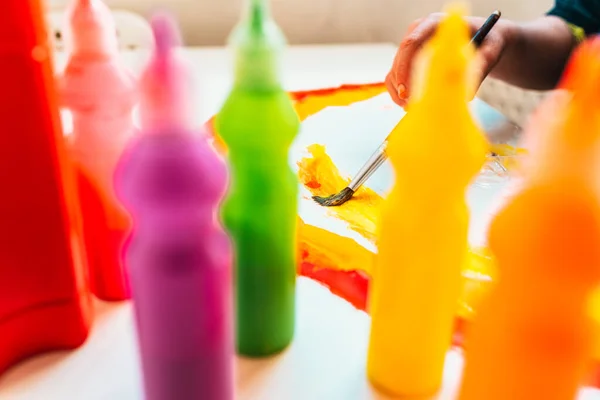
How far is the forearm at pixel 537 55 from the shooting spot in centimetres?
64

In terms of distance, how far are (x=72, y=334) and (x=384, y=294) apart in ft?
0.51

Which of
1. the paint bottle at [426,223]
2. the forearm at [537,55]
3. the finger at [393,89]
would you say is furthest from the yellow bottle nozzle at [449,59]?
the forearm at [537,55]

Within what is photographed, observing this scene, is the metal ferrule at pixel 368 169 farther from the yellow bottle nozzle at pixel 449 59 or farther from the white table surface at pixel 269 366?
the yellow bottle nozzle at pixel 449 59

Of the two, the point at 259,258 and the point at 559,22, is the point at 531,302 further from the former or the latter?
the point at 559,22

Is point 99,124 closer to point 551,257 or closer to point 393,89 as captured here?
point 551,257

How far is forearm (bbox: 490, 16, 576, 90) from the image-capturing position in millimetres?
641

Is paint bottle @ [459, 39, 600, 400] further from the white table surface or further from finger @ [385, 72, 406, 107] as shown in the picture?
finger @ [385, 72, 406, 107]

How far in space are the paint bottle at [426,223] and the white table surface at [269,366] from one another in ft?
0.06

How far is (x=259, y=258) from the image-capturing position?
265 millimetres

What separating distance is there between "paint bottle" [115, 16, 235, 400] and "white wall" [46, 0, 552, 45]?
0.68m

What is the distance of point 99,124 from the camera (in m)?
0.29

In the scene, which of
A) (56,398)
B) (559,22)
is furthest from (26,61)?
(559,22)

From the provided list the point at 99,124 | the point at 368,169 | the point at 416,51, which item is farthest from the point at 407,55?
the point at 99,124

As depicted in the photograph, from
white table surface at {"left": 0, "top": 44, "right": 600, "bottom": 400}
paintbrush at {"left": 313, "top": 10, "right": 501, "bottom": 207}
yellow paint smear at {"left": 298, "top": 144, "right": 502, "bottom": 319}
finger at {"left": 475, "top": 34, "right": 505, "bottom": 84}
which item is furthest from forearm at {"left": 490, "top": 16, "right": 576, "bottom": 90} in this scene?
white table surface at {"left": 0, "top": 44, "right": 600, "bottom": 400}
